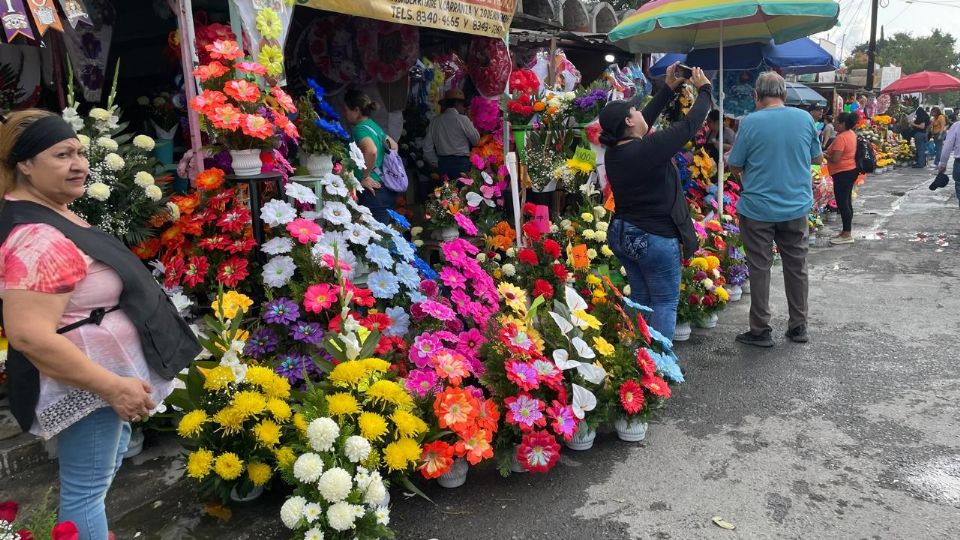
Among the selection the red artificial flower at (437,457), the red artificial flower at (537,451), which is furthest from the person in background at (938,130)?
the red artificial flower at (437,457)

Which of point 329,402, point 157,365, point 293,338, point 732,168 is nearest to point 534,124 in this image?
point 732,168

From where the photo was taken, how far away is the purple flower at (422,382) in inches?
121

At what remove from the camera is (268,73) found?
3.76 meters

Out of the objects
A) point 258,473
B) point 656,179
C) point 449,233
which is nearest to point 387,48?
point 449,233

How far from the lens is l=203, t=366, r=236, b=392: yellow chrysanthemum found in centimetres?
268

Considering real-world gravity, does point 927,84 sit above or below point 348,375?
above

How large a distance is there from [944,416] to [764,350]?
1.25 meters

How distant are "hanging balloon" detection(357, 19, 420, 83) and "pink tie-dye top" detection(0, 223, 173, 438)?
5.95m

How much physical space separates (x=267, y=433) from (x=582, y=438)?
5.15ft

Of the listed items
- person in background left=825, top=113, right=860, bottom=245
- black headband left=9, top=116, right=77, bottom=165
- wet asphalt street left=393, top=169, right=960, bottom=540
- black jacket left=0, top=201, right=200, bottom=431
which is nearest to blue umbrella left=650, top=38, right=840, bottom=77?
person in background left=825, top=113, right=860, bottom=245

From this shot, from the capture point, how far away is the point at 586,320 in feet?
11.4

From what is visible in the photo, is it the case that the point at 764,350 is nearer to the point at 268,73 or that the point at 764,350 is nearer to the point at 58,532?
the point at 268,73

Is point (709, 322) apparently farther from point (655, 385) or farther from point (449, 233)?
point (449, 233)

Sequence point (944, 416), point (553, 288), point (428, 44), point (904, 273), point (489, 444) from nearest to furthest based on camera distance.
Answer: point (489, 444) → point (944, 416) → point (553, 288) → point (904, 273) → point (428, 44)
